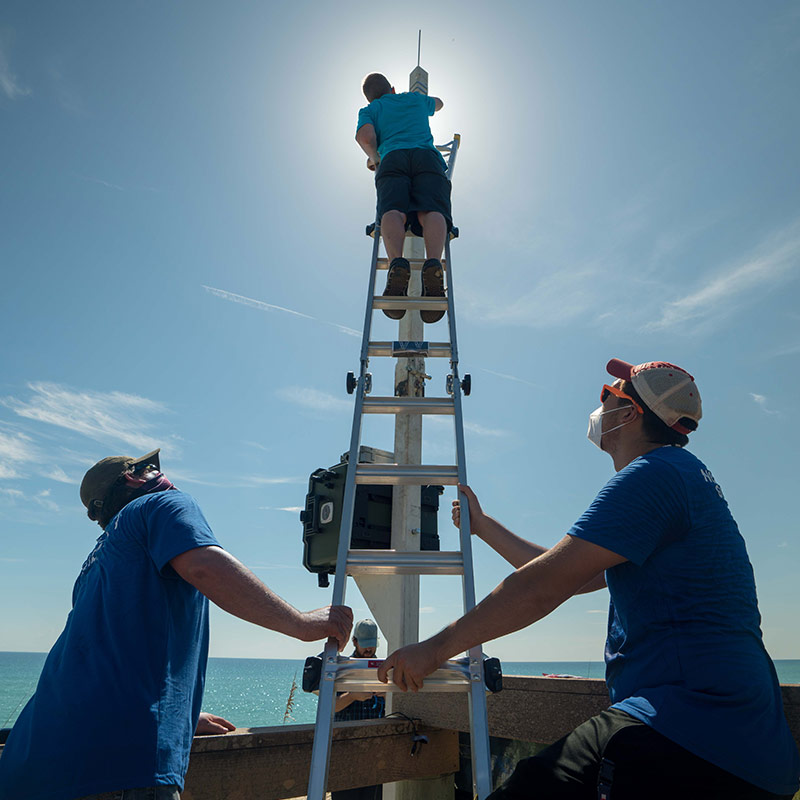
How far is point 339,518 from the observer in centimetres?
430

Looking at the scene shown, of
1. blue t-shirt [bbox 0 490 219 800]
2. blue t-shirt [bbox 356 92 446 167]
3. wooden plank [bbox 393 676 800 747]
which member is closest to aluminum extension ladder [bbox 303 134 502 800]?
blue t-shirt [bbox 0 490 219 800]

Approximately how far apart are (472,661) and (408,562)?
48 centimetres

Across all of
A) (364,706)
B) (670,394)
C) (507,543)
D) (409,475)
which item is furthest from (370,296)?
(364,706)

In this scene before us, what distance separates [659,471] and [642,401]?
46 cm

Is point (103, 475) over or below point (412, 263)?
below

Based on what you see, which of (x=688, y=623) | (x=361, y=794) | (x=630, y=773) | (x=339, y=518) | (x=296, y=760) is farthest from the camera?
(x=361, y=794)

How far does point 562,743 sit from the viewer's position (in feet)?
5.05

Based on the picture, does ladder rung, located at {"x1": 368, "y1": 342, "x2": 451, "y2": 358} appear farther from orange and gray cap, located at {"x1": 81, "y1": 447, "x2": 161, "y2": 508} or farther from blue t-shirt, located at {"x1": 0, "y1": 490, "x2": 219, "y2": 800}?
blue t-shirt, located at {"x1": 0, "y1": 490, "x2": 219, "y2": 800}

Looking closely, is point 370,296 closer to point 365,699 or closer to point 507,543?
point 507,543

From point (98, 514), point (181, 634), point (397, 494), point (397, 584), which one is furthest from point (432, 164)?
point (181, 634)

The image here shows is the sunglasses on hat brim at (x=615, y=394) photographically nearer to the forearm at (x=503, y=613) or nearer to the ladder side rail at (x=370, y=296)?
the forearm at (x=503, y=613)

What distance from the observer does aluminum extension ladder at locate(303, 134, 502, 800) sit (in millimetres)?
2102

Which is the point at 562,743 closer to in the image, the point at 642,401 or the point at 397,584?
the point at 642,401

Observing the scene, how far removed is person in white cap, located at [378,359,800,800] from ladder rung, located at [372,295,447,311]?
201 cm
